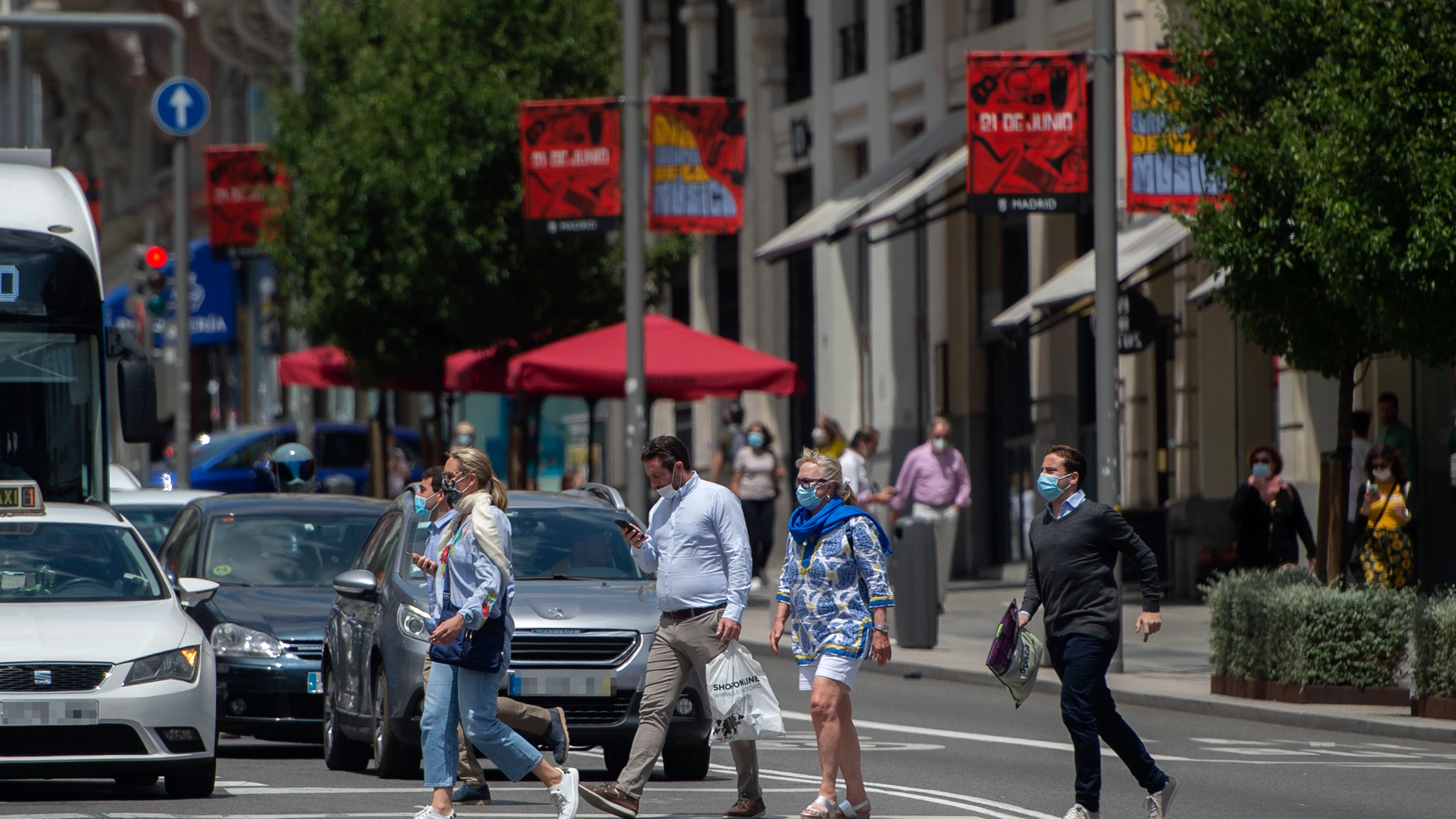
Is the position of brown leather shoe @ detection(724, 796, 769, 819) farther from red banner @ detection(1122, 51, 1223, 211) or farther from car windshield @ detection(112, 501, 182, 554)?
red banner @ detection(1122, 51, 1223, 211)

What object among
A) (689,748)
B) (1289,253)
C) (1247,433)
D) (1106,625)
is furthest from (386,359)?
(1106,625)

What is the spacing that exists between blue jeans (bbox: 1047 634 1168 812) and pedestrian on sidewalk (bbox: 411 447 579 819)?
7.06 feet

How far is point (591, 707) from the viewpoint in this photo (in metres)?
11.4

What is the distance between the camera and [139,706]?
34.8 ft

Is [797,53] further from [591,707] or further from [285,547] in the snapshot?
[591,707]

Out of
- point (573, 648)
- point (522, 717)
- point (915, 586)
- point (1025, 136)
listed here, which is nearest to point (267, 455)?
point (915, 586)

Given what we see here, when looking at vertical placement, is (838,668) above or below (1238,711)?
above

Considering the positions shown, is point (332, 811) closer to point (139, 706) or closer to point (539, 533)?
point (139, 706)

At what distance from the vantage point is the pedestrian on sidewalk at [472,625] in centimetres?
977

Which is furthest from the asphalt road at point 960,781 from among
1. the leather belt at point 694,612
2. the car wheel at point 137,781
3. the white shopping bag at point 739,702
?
the leather belt at point 694,612

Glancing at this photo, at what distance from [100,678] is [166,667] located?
0.30 m

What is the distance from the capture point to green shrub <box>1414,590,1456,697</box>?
46.4ft

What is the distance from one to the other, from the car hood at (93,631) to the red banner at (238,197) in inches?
814

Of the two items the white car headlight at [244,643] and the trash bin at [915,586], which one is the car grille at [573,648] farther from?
the trash bin at [915,586]
